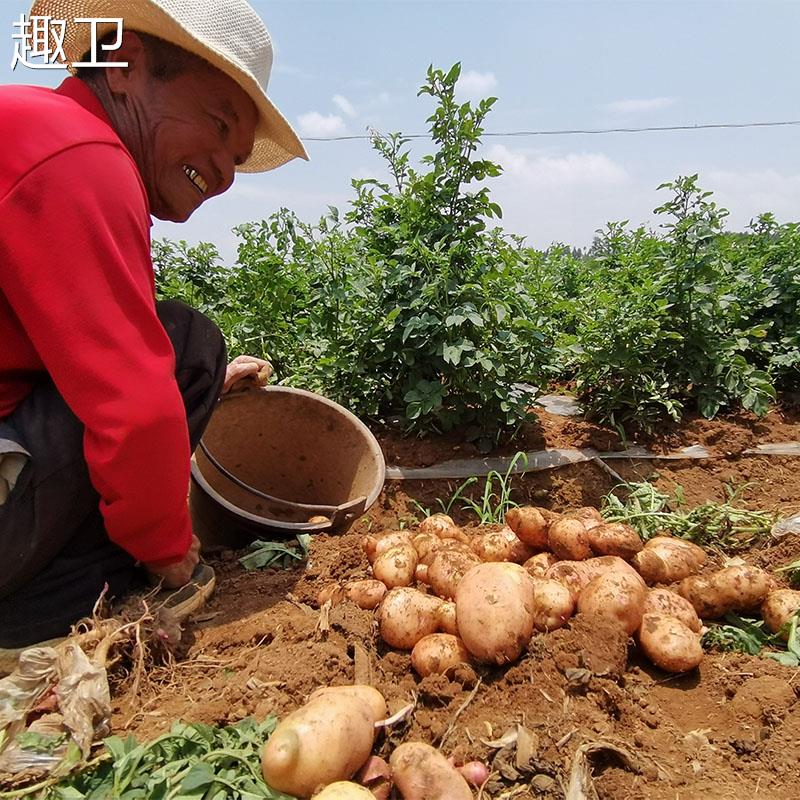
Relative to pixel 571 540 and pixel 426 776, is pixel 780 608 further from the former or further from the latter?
pixel 426 776

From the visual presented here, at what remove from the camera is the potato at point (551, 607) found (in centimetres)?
208

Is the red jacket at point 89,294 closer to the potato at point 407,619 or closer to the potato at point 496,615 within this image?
the potato at point 407,619

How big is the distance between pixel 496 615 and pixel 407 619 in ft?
1.07

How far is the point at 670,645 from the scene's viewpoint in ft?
6.48

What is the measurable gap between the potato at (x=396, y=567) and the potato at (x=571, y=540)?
516 mm

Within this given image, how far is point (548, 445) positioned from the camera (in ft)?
13.0

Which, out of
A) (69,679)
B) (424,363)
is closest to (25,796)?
(69,679)

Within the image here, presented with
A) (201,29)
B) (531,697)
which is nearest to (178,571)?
(531,697)

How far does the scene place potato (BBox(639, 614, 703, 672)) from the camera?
77.6 inches

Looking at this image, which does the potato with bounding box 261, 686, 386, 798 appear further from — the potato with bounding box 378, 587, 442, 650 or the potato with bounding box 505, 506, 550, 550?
the potato with bounding box 505, 506, 550, 550

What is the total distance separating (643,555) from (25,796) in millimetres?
1935

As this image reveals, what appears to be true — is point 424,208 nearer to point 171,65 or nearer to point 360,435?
point 360,435

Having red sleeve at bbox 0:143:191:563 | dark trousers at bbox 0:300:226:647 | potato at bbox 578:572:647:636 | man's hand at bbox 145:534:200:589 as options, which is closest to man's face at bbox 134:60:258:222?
red sleeve at bbox 0:143:191:563

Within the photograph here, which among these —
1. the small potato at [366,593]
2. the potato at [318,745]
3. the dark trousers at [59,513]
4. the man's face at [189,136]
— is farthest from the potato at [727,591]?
the man's face at [189,136]
